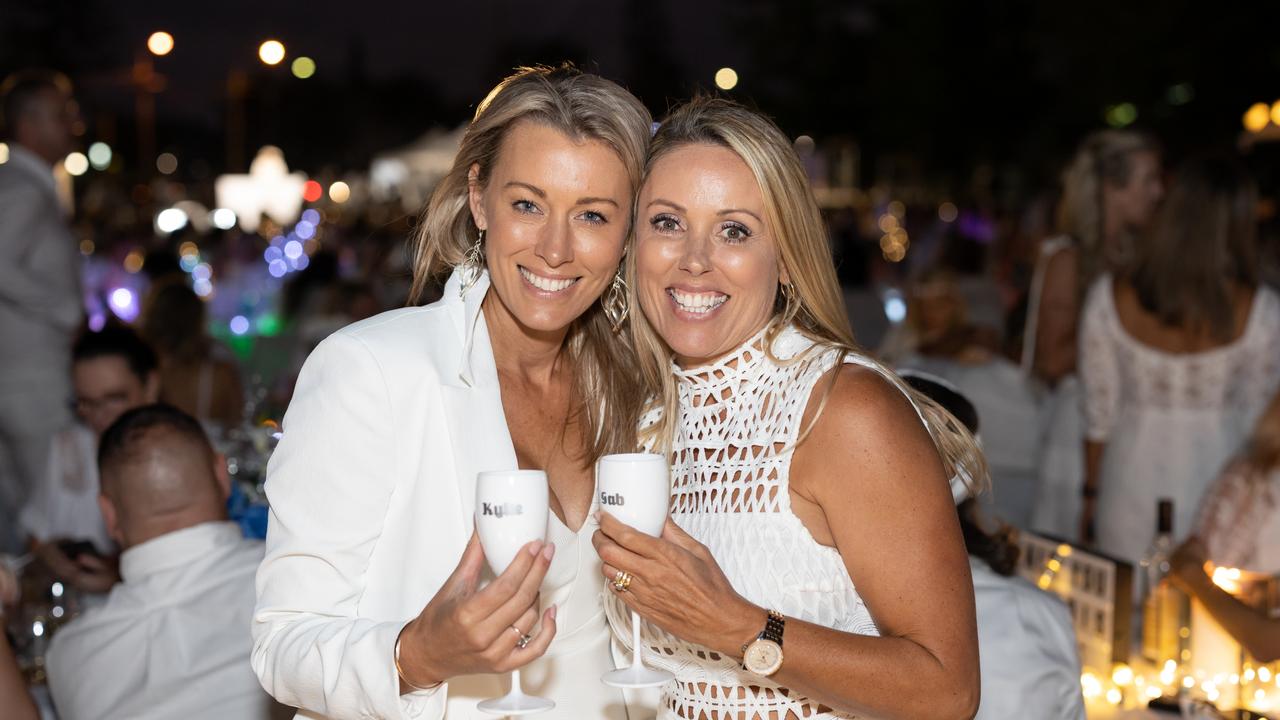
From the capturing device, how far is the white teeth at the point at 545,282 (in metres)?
2.54

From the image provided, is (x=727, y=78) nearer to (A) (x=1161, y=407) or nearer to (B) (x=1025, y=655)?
(A) (x=1161, y=407)

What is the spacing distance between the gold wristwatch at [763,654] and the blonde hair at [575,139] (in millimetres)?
716

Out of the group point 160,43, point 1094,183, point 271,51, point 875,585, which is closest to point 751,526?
point 875,585

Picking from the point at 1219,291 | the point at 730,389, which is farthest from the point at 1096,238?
the point at 730,389

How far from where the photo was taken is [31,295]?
6324 millimetres

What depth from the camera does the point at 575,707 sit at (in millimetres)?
2605

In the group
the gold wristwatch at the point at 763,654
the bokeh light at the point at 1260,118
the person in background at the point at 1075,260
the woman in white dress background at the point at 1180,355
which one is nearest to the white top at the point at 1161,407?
the woman in white dress background at the point at 1180,355

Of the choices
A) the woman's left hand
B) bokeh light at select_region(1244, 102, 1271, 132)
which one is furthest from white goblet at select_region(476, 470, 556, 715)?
bokeh light at select_region(1244, 102, 1271, 132)

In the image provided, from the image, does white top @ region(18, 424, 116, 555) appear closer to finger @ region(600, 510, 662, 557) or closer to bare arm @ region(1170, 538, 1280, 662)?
finger @ region(600, 510, 662, 557)

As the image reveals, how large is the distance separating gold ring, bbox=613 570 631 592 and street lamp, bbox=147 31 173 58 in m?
8.76

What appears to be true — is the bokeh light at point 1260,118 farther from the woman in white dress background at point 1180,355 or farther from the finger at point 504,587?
the finger at point 504,587

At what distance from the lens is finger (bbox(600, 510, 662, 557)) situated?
1991mm

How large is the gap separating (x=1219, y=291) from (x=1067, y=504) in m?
1.69

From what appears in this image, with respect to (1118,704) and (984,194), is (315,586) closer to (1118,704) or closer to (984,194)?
(1118,704)
